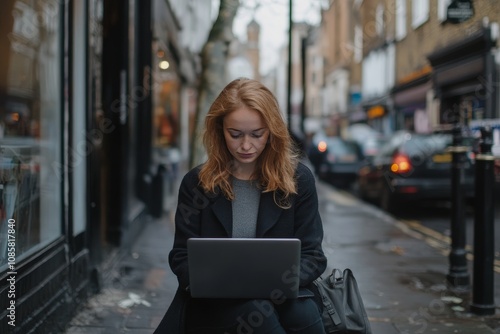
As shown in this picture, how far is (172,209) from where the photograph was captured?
12398mm

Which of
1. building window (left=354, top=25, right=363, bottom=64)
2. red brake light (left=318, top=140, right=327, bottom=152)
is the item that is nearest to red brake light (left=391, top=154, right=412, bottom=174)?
red brake light (left=318, top=140, right=327, bottom=152)

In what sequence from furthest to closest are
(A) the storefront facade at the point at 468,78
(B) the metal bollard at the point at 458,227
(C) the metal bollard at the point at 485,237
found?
1. (A) the storefront facade at the point at 468,78
2. (B) the metal bollard at the point at 458,227
3. (C) the metal bollard at the point at 485,237

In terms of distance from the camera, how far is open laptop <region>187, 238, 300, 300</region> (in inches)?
91.8

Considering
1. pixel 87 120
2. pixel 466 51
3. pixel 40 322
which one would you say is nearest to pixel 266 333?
pixel 40 322

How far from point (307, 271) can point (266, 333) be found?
0.98ft

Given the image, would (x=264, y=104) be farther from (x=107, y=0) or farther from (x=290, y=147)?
(x=107, y=0)

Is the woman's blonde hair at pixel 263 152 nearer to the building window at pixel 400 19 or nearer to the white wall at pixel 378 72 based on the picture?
the building window at pixel 400 19

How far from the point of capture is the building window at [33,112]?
181 inches

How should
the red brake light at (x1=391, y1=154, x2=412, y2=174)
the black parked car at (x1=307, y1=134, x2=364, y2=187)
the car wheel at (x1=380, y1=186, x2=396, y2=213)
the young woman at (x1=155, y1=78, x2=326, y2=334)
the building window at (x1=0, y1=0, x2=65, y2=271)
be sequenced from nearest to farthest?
the young woman at (x1=155, y1=78, x2=326, y2=334) → the building window at (x1=0, y1=0, x2=65, y2=271) → the red brake light at (x1=391, y1=154, x2=412, y2=174) → the car wheel at (x1=380, y1=186, x2=396, y2=213) → the black parked car at (x1=307, y1=134, x2=364, y2=187)

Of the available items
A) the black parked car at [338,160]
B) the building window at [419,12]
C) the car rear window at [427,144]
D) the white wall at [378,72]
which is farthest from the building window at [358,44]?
the car rear window at [427,144]

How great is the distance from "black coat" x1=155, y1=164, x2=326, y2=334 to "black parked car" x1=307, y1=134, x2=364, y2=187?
54.3 feet

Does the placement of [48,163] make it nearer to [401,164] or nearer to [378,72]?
[401,164]

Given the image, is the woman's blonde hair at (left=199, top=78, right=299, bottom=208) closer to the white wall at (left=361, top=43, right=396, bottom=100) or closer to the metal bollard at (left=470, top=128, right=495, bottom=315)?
the metal bollard at (left=470, top=128, right=495, bottom=315)

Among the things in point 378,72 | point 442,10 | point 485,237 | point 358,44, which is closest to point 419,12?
point 442,10
